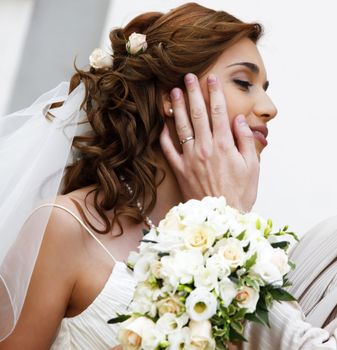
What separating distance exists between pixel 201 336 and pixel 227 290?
0.34 feet

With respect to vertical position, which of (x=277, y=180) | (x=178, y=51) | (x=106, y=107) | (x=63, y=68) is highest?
(x=178, y=51)

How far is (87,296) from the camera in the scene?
196cm

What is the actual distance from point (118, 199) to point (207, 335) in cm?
70

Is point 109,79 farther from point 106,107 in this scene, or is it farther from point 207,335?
point 207,335

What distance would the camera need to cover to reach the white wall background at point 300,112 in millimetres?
3027

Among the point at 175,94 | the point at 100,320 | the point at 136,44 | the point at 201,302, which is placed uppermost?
the point at 136,44

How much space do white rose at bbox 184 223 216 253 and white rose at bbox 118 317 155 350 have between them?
0.17 meters

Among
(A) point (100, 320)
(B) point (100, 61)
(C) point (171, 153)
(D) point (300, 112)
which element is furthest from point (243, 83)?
(D) point (300, 112)

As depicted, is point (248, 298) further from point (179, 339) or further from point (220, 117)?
point (220, 117)

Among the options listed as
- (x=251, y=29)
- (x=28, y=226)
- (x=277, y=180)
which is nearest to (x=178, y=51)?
(x=251, y=29)

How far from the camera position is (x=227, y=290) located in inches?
60.3

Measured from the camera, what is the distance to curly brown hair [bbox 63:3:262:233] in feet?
7.06

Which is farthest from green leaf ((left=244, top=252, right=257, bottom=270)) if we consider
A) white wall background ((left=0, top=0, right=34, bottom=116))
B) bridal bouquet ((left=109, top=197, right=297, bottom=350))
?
white wall background ((left=0, top=0, right=34, bottom=116))

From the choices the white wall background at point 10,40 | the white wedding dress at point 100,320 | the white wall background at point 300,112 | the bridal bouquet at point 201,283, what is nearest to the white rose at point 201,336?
the bridal bouquet at point 201,283
